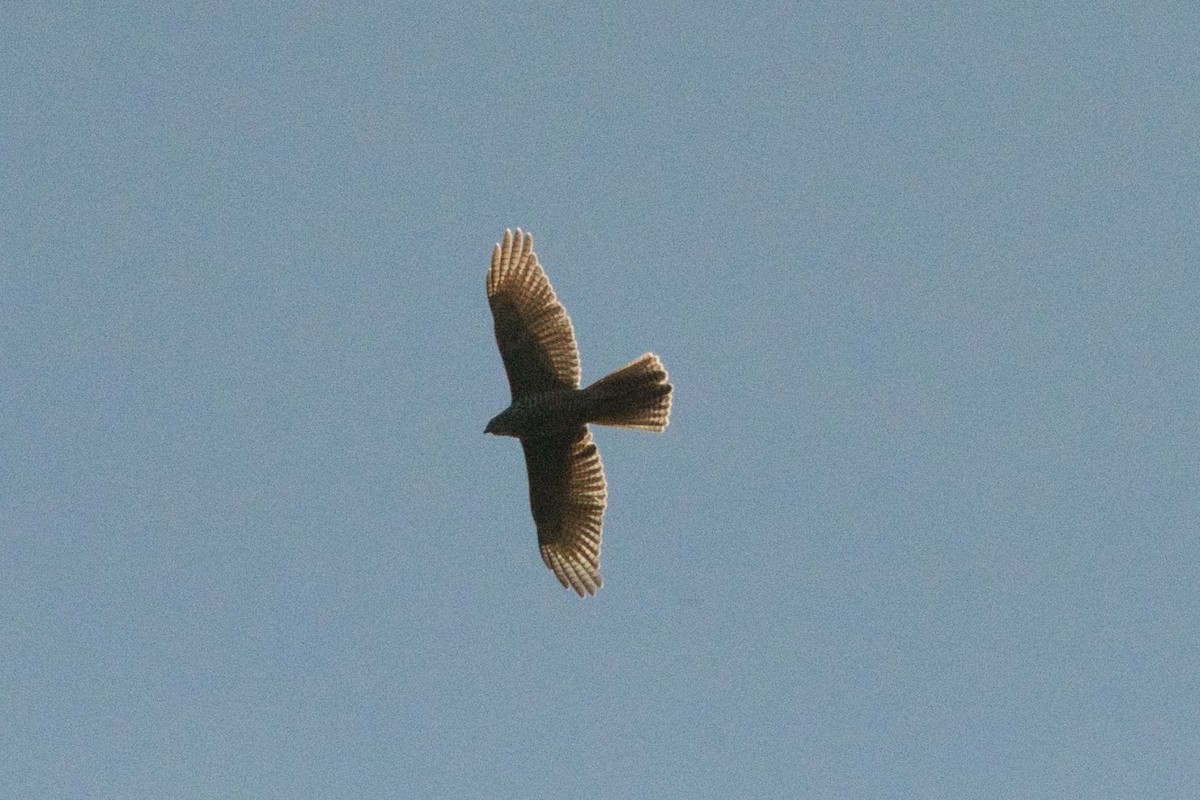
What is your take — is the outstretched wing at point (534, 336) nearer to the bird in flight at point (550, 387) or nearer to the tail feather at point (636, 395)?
the bird in flight at point (550, 387)

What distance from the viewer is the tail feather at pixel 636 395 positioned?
20.9m

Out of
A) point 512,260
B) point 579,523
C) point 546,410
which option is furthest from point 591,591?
point 512,260

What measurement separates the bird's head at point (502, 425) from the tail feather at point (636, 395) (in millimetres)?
1044

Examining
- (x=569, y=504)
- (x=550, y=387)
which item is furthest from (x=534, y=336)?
(x=569, y=504)

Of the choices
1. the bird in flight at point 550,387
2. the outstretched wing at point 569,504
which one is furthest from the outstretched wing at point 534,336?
the outstretched wing at point 569,504

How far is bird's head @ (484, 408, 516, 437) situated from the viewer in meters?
21.6

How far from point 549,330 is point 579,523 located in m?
2.83

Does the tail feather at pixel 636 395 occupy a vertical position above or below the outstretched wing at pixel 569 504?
above

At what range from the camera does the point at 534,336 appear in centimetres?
2159

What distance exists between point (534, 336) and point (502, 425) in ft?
3.84

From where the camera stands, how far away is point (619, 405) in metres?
21.2

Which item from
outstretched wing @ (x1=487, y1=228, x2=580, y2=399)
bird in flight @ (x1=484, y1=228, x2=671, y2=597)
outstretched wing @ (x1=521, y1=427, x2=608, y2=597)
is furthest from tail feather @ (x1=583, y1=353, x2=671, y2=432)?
outstretched wing @ (x1=521, y1=427, x2=608, y2=597)

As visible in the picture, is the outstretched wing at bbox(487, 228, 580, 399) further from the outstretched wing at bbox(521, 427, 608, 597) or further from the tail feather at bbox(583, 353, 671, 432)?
the outstretched wing at bbox(521, 427, 608, 597)

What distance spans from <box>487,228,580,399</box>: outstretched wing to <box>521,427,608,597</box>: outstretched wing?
939 millimetres
